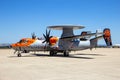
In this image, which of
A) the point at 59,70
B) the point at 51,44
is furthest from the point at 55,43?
the point at 59,70

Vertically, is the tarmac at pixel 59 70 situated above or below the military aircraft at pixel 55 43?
below

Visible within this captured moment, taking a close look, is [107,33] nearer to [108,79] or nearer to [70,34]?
[70,34]

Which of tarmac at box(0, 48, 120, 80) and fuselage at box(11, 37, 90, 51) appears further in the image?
fuselage at box(11, 37, 90, 51)

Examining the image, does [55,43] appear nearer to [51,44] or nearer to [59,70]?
[51,44]

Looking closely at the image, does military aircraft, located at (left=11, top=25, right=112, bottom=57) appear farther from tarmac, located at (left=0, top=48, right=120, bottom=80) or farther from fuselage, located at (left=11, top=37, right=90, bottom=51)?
tarmac, located at (left=0, top=48, right=120, bottom=80)

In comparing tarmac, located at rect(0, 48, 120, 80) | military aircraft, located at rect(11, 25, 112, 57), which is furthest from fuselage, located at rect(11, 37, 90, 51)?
tarmac, located at rect(0, 48, 120, 80)

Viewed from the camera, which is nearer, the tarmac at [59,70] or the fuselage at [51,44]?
the tarmac at [59,70]

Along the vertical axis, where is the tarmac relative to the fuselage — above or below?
below

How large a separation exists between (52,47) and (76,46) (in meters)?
4.20

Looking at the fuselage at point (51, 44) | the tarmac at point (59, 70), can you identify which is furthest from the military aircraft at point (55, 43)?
the tarmac at point (59, 70)

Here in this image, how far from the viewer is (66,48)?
3659cm

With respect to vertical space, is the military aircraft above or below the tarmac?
above

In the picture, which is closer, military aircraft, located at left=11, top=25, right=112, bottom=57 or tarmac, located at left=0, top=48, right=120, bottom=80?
tarmac, located at left=0, top=48, right=120, bottom=80

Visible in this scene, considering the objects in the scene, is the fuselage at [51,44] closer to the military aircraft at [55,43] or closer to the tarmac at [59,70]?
the military aircraft at [55,43]
